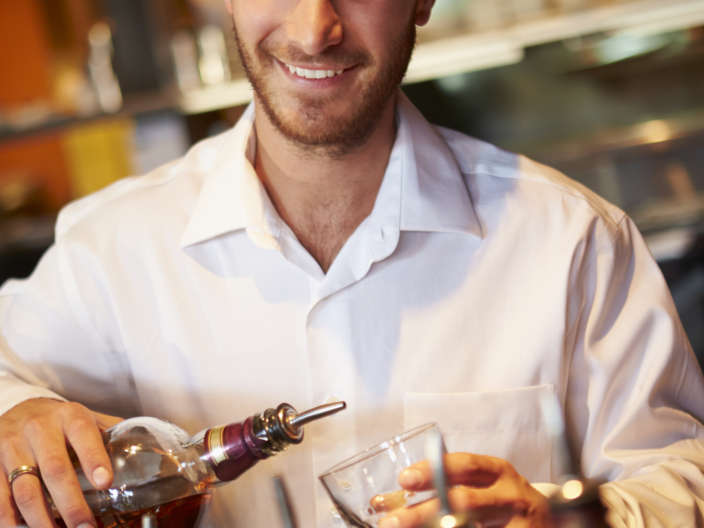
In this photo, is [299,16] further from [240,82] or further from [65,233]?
[240,82]

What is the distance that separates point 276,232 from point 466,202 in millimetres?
269

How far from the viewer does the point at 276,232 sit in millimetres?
1139

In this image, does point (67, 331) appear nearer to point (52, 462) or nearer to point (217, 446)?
point (52, 462)

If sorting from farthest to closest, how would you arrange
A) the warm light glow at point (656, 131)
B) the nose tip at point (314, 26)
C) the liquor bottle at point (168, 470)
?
the warm light glow at point (656, 131) < the nose tip at point (314, 26) < the liquor bottle at point (168, 470)

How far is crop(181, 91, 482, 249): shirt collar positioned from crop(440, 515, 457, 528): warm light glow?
0.61 m

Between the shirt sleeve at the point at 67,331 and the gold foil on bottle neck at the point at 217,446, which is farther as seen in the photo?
the shirt sleeve at the point at 67,331

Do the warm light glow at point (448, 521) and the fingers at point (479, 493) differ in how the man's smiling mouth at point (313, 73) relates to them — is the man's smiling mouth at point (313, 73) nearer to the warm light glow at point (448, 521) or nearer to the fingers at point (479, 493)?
the fingers at point (479, 493)

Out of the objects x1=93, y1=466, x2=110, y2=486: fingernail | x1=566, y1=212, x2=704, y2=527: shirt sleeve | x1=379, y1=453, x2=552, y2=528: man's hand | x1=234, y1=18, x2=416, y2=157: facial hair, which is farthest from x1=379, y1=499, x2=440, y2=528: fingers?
x1=234, y1=18, x2=416, y2=157: facial hair

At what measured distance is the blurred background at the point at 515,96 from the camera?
6.79ft

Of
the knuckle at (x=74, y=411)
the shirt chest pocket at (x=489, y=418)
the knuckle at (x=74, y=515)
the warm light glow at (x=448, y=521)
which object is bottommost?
the shirt chest pocket at (x=489, y=418)

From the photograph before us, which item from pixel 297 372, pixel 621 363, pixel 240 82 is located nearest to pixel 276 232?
pixel 297 372

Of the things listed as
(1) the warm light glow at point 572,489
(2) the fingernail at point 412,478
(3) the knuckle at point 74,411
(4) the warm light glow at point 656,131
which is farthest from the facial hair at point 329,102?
(4) the warm light glow at point 656,131

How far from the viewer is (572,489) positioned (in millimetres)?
504

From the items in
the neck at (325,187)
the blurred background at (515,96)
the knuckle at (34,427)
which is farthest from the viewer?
the blurred background at (515,96)
